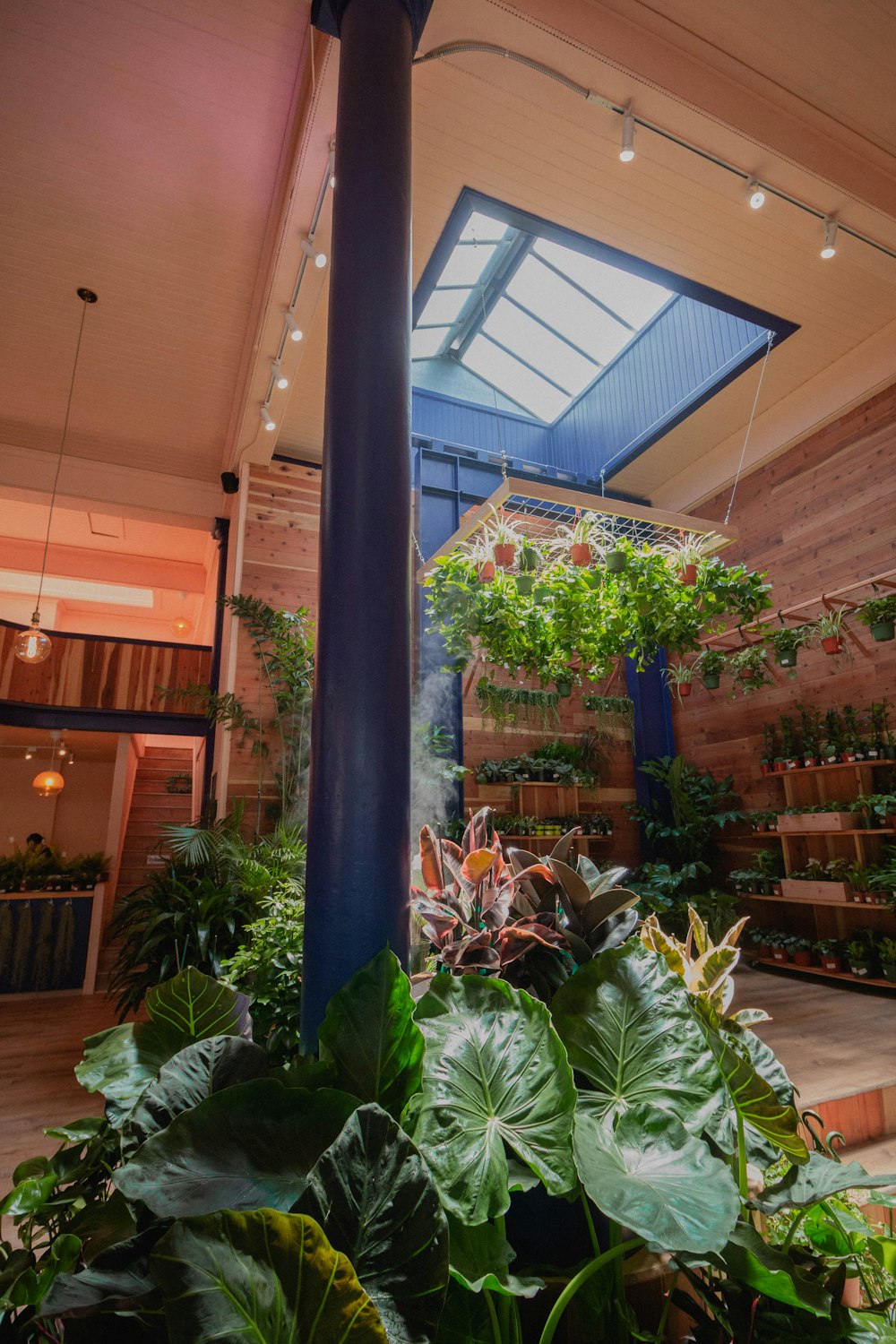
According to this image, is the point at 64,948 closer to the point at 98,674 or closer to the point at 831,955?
the point at 98,674

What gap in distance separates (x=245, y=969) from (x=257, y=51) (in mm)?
4539

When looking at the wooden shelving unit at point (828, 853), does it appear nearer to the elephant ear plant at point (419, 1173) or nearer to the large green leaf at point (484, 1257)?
the elephant ear plant at point (419, 1173)

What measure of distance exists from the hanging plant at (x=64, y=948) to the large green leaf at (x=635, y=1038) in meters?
7.50

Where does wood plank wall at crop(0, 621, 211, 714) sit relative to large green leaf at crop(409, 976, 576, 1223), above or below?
above

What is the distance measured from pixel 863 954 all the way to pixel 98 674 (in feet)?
26.6

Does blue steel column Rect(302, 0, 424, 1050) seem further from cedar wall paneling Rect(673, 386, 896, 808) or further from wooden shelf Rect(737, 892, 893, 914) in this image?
cedar wall paneling Rect(673, 386, 896, 808)

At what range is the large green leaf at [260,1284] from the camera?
68 cm

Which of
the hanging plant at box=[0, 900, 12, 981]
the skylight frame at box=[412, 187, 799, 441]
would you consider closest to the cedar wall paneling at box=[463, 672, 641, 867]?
the skylight frame at box=[412, 187, 799, 441]

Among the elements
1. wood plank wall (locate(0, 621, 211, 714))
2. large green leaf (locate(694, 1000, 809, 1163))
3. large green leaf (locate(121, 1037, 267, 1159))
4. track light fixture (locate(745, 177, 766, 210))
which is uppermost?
track light fixture (locate(745, 177, 766, 210))

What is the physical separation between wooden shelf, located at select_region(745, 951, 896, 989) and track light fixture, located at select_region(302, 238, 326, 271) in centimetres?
615

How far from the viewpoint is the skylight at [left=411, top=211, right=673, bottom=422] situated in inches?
260

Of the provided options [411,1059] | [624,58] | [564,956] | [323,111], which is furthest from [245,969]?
[624,58]

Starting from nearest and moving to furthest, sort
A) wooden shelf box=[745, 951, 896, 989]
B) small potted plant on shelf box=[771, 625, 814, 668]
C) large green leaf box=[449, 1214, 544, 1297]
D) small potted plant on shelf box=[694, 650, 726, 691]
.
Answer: large green leaf box=[449, 1214, 544, 1297]
wooden shelf box=[745, 951, 896, 989]
small potted plant on shelf box=[771, 625, 814, 668]
small potted plant on shelf box=[694, 650, 726, 691]

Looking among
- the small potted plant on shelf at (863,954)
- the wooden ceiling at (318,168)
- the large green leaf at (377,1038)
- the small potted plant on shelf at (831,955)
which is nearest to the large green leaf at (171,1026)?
the large green leaf at (377,1038)
